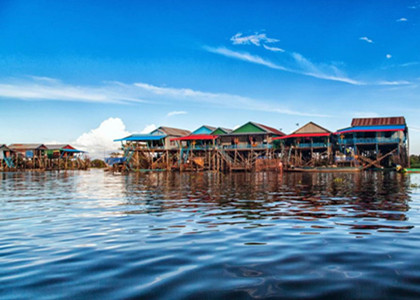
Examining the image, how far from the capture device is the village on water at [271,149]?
159 ft

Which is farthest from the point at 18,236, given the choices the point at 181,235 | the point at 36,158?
the point at 36,158

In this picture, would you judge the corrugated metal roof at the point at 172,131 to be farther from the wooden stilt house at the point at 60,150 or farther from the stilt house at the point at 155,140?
the wooden stilt house at the point at 60,150

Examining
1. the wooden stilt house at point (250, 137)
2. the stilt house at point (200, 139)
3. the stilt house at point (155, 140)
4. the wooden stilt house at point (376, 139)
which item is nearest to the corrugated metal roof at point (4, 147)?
the stilt house at point (155, 140)

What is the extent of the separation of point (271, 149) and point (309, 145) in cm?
555

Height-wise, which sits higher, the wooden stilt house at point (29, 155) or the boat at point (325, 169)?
the wooden stilt house at point (29, 155)

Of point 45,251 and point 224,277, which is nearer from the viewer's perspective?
point 224,277

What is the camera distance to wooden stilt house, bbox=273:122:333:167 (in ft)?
165

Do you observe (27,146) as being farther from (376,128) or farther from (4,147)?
(376,128)

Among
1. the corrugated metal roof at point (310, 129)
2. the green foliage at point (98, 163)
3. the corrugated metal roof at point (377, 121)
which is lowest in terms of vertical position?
the green foliage at point (98, 163)

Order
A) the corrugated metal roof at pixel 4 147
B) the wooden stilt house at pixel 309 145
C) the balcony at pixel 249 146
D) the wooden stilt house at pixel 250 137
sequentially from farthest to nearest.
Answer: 1. the corrugated metal roof at pixel 4 147
2. the wooden stilt house at pixel 250 137
3. the balcony at pixel 249 146
4. the wooden stilt house at pixel 309 145

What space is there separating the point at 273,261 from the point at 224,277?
1.11 m

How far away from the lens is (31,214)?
38.3 ft

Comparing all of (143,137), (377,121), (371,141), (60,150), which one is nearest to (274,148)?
(371,141)

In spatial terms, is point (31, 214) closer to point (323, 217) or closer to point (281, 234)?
point (281, 234)
